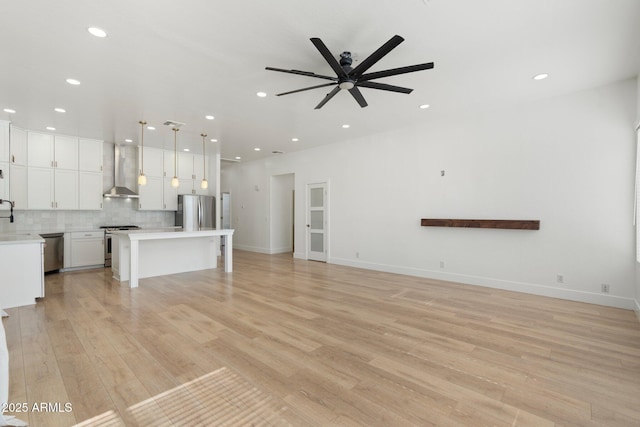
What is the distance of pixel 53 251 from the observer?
593cm

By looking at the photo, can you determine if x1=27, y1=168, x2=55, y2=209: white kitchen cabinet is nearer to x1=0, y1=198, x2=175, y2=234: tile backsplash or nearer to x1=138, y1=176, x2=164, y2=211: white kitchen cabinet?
x1=0, y1=198, x2=175, y2=234: tile backsplash

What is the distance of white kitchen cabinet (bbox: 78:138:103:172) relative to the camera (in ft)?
21.3

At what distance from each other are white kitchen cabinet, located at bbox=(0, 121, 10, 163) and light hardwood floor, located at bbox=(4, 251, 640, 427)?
3.01 m

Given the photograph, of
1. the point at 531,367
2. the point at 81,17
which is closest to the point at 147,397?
the point at 531,367

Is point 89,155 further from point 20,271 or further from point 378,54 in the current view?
point 378,54

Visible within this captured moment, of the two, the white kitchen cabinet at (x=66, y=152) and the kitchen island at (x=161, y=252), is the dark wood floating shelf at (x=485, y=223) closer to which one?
the kitchen island at (x=161, y=252)

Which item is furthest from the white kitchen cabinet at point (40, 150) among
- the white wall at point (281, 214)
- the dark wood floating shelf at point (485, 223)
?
the dark wood floating shelf at point (485, 223)

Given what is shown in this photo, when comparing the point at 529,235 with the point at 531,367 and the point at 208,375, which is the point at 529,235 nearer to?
the point at 531,367

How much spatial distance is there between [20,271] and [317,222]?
551 centimetres

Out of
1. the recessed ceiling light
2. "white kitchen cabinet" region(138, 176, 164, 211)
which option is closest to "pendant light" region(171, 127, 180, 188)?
"white kitchen cabinet" region(138, 176, 164, 211)

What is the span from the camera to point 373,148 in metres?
6.50

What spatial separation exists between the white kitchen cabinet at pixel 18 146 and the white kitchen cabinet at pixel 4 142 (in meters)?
0.08

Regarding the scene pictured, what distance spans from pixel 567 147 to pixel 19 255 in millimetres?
7776

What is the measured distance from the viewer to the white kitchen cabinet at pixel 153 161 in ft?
24.2
